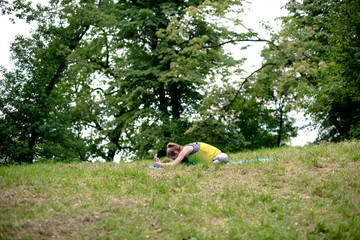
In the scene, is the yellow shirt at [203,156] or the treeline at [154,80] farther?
the treeline at [154,80]

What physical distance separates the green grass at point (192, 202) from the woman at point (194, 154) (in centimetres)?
56

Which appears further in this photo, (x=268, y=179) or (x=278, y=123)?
(x=278, y=123)

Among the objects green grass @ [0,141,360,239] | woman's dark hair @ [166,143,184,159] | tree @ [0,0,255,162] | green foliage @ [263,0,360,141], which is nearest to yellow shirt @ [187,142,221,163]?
woman's dark hair @ [166,143,184,159]

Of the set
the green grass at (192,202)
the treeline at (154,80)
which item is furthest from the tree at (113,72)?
the green grass at (192,202)

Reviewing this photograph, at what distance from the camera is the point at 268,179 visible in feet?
25.4

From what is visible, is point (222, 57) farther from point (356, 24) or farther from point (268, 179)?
point (268, 179)

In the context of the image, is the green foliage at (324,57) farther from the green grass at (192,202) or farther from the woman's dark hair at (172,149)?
the woman's dark hair at (172,149)

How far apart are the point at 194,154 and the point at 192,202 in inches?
129

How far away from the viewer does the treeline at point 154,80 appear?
15.2m

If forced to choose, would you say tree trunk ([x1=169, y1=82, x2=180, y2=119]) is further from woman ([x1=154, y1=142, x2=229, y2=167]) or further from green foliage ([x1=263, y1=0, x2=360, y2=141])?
woman ([x1=154, y1=142, x2=229, y2=167])

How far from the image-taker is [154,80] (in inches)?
741

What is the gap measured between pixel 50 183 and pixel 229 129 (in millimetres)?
13137

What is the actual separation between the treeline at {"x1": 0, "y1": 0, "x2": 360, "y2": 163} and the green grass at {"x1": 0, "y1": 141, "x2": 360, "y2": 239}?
6.36 m

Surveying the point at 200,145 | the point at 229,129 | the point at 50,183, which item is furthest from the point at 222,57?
the point at 50,183
